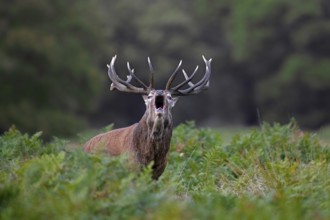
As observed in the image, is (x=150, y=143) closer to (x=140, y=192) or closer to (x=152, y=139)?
(x=152, y=139)

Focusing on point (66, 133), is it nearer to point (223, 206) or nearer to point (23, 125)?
point (23, 125)

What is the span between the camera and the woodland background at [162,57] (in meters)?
36.3

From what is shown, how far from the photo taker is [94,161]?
330 inches

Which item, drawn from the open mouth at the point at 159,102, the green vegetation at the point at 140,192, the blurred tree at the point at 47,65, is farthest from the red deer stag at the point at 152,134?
the blurred tree at the point at 47,65

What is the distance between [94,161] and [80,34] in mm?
32350

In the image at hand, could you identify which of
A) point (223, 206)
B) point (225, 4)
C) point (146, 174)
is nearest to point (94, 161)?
point (146, 174)

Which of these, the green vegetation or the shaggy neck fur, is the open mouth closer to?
the shaggy neck fur

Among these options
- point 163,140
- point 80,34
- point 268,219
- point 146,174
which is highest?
point 80,34

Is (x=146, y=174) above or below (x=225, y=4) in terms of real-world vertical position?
below

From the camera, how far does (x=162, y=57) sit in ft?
165

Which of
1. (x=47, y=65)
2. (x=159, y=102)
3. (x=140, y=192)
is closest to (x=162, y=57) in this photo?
(x=47, y=65)

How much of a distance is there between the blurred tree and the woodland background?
1.9 inches

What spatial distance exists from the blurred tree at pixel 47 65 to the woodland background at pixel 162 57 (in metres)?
0.05

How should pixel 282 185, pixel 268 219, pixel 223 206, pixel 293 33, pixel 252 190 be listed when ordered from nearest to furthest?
pixel 268 219 → pixel 223 206 → pixel 282 185 → pixel 252 190 → pixel 293 33
